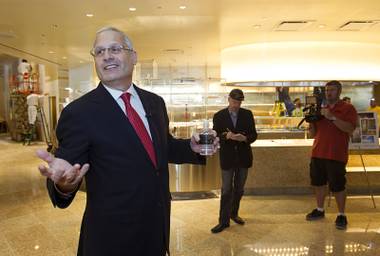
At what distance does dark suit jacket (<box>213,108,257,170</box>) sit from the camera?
386cm

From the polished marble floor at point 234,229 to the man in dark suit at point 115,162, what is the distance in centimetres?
196

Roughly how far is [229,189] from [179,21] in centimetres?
375

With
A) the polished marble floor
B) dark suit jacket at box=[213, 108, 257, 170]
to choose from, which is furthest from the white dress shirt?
dark suit jacket at box=[213, 108, 257, 170]

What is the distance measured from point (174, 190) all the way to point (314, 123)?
2483 millimetres

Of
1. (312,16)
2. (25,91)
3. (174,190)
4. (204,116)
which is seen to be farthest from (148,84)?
(25,91)

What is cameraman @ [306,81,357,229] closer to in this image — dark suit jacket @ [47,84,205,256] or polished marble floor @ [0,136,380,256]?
polished marble floor @ [0,136,380,256]

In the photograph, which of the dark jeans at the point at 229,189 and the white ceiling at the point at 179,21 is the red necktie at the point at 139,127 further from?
the white ceiling at the point at 179,21

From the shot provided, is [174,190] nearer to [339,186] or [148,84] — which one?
[148,84]

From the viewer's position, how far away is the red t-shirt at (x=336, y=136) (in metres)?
3.92

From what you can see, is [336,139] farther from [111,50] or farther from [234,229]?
[111,50]

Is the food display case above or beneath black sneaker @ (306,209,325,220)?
above

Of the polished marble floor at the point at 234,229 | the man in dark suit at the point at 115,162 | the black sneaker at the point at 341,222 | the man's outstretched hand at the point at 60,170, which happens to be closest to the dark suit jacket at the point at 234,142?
the polished marble floor at the point at 234,229

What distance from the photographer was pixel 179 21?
20.8 feet

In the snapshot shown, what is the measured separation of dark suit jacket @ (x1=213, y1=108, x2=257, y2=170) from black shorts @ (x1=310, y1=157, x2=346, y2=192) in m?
0.92
